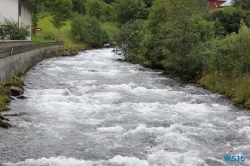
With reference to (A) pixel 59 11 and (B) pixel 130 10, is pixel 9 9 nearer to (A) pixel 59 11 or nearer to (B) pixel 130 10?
(A) pixel 59 11

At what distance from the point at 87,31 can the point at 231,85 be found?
155 ft

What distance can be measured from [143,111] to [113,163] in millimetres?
6306

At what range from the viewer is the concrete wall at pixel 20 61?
62.3 feet

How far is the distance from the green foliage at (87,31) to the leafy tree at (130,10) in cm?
2623

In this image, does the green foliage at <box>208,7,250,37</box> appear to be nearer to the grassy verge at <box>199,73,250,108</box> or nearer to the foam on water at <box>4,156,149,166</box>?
the grassy verge at <box>199,73,250,108</box>

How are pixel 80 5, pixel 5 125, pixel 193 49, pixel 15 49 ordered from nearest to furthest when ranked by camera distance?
pixel 5 125
pixel 15 49
pixel 193 49
pixel 80 5

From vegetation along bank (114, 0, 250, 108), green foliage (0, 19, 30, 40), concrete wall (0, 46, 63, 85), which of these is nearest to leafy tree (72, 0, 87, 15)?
concrete wall (0, 46, 63, 85)

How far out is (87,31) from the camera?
63.9 meters

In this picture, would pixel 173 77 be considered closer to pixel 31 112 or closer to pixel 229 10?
pixel 31 112

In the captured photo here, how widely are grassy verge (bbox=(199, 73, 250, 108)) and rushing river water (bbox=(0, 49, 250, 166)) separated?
697mm

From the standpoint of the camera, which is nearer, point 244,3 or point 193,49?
point 193,49

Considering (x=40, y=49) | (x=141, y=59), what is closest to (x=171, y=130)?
(x=141, y=59)

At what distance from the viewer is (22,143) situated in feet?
35.7

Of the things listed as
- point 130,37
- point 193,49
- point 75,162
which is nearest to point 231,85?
point 193,49
